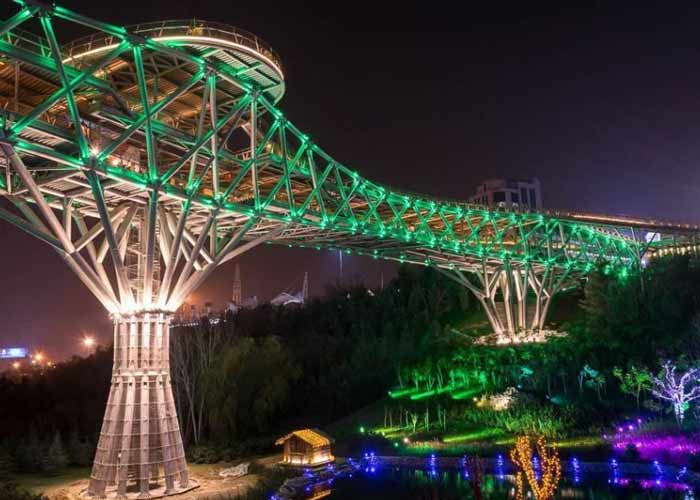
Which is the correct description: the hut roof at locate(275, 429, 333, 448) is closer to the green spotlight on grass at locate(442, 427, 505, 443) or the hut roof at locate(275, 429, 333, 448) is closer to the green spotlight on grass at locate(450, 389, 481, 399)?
the green spotlight on grass at locate(442, 427, 505, 443)

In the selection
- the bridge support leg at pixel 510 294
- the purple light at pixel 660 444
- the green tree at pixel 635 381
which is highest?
the bridge support leg at pixel 510 294

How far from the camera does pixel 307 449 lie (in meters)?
25.0

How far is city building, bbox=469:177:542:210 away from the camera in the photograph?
399 ft

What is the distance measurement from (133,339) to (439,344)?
28.1 m

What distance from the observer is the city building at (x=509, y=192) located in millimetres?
121562

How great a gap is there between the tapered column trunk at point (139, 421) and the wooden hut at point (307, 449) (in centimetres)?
535

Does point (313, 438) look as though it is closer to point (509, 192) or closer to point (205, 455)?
point (205, 455)

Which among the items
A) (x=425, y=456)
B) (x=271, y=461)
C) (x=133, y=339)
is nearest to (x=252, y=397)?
(x=271, y=461)

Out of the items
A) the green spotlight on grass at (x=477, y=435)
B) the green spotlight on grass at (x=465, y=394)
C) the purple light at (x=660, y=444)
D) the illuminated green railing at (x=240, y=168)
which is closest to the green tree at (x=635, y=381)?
the purple light at (x=660, y=444)

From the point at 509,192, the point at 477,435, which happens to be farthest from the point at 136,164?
the point at 509,192

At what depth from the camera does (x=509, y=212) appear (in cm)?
4828

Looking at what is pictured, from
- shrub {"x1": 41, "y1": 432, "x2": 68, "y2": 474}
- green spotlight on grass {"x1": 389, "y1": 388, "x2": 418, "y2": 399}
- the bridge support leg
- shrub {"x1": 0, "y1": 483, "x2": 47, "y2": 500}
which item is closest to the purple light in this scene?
green spotlight on grass {"x1": 389, "y1": 388, "x2": 418, "y2": 399}

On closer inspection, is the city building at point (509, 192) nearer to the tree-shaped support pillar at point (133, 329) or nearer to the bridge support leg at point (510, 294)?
the bridge support leg at point (510, 294)

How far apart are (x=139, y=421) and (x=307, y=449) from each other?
759 centimetres
